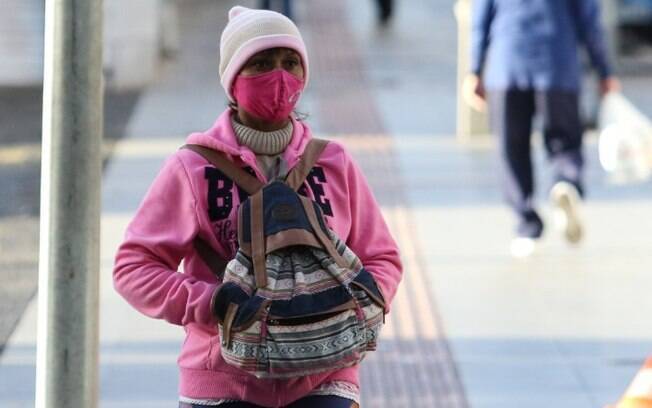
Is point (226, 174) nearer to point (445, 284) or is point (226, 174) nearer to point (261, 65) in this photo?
point (261, 65)

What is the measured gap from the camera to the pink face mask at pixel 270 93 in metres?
3.50

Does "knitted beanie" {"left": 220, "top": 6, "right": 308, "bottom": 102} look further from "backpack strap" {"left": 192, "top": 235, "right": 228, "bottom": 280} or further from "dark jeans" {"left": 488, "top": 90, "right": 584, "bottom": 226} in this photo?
"dark jeans" {"left": 488, "top": 90, "right": 584, "bottom": 226}

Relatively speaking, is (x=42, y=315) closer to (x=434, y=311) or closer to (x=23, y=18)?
(x=434, y=311)

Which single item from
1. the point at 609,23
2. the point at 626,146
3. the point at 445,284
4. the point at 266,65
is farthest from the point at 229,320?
the point at 609,23

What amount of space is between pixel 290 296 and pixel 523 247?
5376 mm

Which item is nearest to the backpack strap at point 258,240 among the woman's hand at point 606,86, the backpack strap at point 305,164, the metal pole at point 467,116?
the backpack strap at point 305,164

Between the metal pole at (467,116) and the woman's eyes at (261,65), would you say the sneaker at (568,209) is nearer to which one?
the metal pole at (467,116)

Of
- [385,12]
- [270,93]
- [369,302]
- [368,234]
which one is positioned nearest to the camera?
[369,302]

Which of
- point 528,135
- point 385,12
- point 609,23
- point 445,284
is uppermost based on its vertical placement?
point 385,12

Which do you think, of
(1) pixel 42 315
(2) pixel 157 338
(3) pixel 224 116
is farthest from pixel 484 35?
(1) pixel 42 315

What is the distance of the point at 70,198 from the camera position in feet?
10.0

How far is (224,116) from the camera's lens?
3639mm

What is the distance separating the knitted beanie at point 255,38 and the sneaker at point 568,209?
200 inches

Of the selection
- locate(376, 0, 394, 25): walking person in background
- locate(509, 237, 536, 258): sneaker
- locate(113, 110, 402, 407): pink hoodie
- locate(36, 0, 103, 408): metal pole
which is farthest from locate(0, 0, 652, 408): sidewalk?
locate(376, 0, 394, 25): walking person in background
